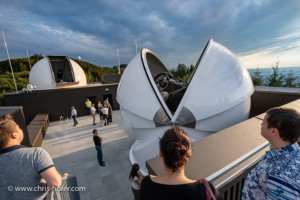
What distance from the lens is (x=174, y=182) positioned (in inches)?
39.4

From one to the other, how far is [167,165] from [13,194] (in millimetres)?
1633

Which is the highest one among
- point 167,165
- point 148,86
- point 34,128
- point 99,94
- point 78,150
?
point 148,86

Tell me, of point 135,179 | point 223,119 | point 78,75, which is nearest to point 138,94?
point 135,179

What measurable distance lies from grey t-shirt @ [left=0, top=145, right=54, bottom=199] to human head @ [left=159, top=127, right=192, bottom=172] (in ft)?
4.33

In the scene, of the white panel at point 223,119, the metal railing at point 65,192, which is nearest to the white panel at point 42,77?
the metal railing at point 65,192

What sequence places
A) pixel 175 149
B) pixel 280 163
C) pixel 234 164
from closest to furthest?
pixel 175 149
pixel 280 163
pixel 234 164

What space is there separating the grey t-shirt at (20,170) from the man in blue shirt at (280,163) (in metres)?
2.09

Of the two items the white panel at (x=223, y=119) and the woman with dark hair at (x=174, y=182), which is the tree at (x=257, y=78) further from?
the woman with dark hair at (x=174, y=182)

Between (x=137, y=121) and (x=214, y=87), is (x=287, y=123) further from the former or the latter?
(x=137, y=121)

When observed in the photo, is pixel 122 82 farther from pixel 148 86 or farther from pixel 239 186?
pixel 239 186

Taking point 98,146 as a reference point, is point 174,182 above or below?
above

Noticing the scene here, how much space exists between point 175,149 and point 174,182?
25 centimetres

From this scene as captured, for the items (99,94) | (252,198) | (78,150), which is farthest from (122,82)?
(99,94)

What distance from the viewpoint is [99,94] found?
46.7 ft
